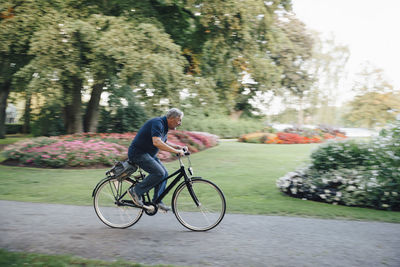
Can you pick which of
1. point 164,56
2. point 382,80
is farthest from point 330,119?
point 164,56

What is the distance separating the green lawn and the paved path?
2.04 feet

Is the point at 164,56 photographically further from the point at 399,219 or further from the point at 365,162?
the point at 399,219

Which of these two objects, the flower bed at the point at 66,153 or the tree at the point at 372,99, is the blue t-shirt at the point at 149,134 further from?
the tree at the point at 372,99

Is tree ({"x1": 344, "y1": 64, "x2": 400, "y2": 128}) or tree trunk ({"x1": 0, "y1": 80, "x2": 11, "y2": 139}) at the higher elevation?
tree ({"x1": 344, "y1": 64, "x2": 400, "y2": 128})

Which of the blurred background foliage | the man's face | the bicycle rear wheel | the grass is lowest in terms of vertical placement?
the grass

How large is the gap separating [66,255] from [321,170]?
6032 mm

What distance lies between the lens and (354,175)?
7551 mm

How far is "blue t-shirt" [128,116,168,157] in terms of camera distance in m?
5.05

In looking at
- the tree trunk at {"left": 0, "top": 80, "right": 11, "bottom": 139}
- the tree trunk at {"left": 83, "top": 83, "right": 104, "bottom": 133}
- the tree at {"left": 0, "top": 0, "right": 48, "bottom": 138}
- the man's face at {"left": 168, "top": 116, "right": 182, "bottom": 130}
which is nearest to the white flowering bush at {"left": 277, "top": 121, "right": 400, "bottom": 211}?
the man's face at {"left": 168, "top": 116, "right": 182, "bottom": 130}

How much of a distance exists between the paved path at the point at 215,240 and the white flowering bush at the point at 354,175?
1262 millimetres

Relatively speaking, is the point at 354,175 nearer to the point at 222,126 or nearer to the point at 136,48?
the point at 136,48

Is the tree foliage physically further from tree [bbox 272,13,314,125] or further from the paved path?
tree [bbox 272,13,314,125]

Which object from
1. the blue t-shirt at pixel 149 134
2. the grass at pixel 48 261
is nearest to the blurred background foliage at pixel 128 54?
the blue t-shirt at pixel 149 134

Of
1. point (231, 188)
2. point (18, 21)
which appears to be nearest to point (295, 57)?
point (18, 21)
